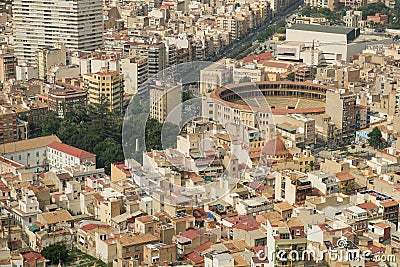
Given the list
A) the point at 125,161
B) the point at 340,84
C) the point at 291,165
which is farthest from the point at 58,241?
the point at 340,84

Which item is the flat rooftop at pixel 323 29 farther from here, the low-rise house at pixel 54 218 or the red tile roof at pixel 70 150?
the low-rise house at pixel 54 218

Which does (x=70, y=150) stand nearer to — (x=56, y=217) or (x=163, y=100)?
(x=163, y=100)

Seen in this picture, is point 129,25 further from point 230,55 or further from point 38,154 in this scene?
point 38,154

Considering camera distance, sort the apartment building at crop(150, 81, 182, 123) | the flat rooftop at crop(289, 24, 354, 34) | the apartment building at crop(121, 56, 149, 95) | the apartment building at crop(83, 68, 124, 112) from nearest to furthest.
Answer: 1. the apartment building at crop(150, 81, 182, 123)
2. the apartment building at crop(83, 68, 124, 112)
3. the apartment building at crop(121, 56, 149, 95)
4. the flat rooftop at crop(289, 24, 354, 34)

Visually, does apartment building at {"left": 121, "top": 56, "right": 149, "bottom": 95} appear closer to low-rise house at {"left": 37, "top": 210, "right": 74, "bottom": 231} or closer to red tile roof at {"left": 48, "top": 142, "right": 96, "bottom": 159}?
red tile roof at {"left": 48, "top": 142, "right": 96, "bottom": 159}

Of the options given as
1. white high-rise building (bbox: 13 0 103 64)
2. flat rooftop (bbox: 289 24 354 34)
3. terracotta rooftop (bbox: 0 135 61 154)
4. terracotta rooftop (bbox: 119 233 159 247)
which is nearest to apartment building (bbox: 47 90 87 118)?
terracotta rooftop (bbox: 0 135 61 154)

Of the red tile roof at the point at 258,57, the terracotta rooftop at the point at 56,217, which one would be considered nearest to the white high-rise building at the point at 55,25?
the red tile roof at the point at 258,57
